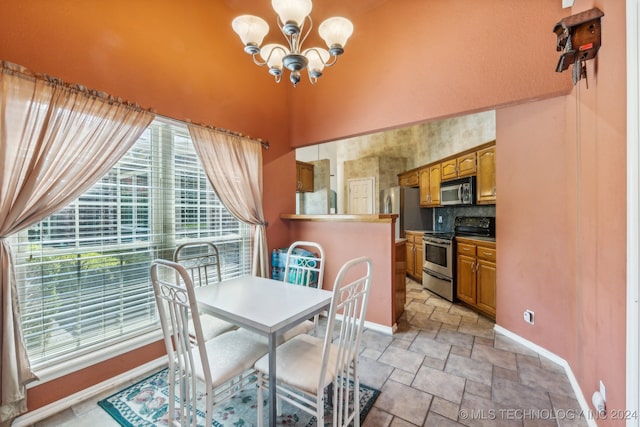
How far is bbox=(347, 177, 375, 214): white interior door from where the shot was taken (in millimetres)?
6270

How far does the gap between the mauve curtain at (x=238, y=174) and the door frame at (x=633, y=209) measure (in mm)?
2719

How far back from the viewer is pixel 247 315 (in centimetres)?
139

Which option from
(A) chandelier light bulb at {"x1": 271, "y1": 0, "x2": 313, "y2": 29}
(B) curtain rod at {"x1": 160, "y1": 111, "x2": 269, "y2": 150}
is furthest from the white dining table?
(A) chandelier light bulb at {"x1": 271, "y1": 0, "x2": 313, "y2": 29}

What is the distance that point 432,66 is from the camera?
2.49m

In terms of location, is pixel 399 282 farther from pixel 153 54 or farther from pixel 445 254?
pixel 153 54

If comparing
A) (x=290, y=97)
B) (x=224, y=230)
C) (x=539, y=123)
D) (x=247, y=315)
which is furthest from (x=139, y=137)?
(x=539, y=123)

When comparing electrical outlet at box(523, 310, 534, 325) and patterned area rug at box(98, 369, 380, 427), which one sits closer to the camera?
patterned area rug at box(98, 369, 380, 427)

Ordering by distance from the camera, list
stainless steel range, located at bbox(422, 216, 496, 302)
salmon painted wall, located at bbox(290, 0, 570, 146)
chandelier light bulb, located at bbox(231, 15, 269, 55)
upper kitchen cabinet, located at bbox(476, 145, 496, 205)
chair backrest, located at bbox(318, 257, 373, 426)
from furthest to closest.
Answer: stainless steel range, located at bbox(422, 216, 496, 302) → upper kitchen cabinet, located at bbox(476, 145, 496, 205) → salmon painted wall, located at bbox(290, 0, 570, 146) → chandelier light bulb, located at bbox(231, 15, 269, 55) → chair backrest, located at bbox(318, 257, 373, 426)

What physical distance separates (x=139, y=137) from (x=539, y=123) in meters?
3.54

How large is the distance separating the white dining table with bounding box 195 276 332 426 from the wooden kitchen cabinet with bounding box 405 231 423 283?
11.0ft

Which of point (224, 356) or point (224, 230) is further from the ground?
point (224, 230)

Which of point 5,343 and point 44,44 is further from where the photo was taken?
point 44,44

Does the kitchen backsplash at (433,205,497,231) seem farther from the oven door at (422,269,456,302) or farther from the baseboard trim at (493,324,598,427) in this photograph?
the baseboard trim at (493,324,598,427)

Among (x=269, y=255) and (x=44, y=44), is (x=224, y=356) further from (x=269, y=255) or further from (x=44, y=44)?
(x=44, y=44)
